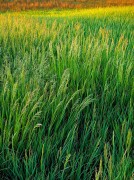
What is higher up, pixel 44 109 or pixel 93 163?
pixel 44 109

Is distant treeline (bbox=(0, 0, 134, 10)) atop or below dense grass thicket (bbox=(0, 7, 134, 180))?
atop

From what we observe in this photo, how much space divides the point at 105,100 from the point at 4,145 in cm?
61

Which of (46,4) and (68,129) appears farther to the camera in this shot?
(46,4)

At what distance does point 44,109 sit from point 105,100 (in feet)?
1.22

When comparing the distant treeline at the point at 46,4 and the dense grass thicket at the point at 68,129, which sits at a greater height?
the distant treeline at the point at 46,4

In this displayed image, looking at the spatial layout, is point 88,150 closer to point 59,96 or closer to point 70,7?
point 59,96

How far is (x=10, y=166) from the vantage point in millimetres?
968

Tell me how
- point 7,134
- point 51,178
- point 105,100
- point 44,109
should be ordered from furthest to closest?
point 105,100 < point 44,109 < point 7,134 < point 51,178

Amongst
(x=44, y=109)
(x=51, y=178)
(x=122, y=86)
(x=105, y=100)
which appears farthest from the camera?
(x=122, y=86)

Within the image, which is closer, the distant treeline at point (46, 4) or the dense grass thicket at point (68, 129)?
the dense grass thicket at point (68, 129)

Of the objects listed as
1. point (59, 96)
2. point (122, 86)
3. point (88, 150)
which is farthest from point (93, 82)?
point (88, 150)

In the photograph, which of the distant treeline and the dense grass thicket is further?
the distant treeline

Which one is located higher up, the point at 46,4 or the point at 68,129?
the point at 46,4

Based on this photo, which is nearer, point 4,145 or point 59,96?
point 4,145
